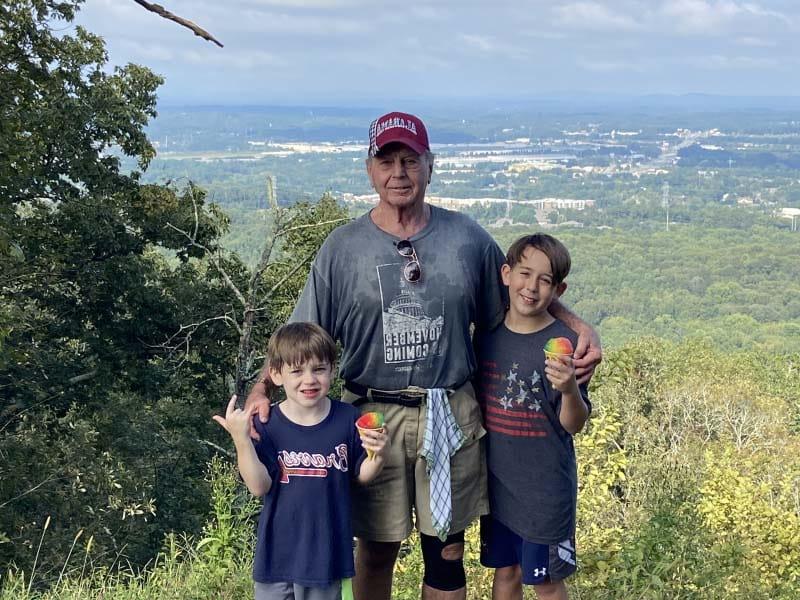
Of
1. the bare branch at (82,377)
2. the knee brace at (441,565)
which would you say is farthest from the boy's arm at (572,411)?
the bare branch at (82,377)

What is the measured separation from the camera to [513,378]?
302cm

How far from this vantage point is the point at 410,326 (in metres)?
2.98

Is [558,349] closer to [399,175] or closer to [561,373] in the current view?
[561,373]

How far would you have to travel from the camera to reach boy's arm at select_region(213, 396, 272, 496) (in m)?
2.63

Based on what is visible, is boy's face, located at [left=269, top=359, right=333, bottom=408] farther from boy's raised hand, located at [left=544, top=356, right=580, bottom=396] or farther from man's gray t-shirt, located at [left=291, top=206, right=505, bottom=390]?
boy's raised hand, located at [left=544, top=356, right=580, bottom=396]

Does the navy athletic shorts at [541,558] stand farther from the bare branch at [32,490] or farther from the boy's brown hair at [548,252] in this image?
the bare branch at [32,490]

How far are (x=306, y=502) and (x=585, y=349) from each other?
0.99m

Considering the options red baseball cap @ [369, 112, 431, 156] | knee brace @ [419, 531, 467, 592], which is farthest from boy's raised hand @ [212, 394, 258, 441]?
red baseball cap @ [369, 112, 431, 156]

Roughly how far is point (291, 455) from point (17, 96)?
906 centimetres

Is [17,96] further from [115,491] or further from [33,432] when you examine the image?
[115,491]

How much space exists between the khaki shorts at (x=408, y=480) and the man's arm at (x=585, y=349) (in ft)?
1.29

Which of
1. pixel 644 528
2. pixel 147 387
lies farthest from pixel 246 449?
pixel 147 387

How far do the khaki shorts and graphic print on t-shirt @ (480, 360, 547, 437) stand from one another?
0.23 ft

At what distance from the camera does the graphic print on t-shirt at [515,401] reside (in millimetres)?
2994
